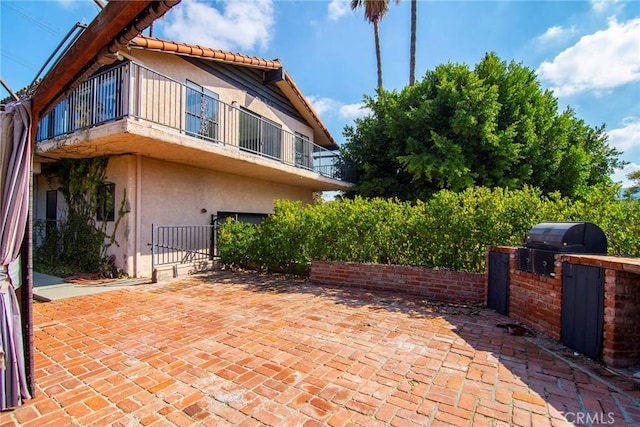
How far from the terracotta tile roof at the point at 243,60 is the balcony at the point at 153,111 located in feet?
2.36

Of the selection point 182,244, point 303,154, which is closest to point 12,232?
point 182,244

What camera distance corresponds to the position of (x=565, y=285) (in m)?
3.75

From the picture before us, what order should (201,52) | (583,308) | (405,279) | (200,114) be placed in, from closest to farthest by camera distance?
(583,308) → (405,279) → (201,52) → (200,114)

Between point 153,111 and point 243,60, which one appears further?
point 243,60

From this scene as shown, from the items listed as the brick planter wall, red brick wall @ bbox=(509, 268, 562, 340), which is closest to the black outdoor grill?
red brick wall @ bbox=(509, 268, 562, 340)

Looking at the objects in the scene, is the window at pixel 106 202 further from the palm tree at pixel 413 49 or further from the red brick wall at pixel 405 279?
the palm tree at pixel 413 49

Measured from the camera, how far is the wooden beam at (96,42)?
1.90m

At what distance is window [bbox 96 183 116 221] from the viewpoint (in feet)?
26.4

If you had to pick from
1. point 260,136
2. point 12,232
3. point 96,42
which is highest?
point 260,136

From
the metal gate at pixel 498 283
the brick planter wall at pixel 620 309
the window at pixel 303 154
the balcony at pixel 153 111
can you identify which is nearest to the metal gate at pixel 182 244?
the balcony at pixel 153 111

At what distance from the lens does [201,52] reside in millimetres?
8977

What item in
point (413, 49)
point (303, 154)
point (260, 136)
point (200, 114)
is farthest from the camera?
point (413, 49)

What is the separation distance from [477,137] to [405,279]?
288 inches

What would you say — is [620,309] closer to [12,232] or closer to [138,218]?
[12,232]
